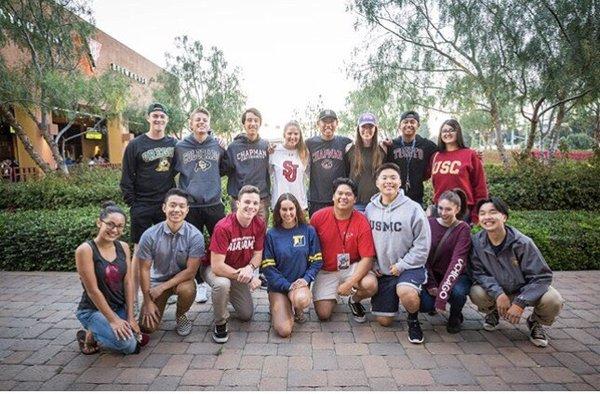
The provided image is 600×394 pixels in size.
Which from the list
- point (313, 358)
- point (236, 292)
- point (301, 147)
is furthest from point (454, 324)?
point (301, 147)

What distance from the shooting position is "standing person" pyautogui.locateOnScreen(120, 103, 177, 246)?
4406mm

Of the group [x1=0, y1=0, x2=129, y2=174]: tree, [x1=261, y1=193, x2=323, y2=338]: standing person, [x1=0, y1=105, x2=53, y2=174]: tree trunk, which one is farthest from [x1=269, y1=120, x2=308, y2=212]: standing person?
[x1=0, y1=105, x2=53, y2=174]: tree trunk

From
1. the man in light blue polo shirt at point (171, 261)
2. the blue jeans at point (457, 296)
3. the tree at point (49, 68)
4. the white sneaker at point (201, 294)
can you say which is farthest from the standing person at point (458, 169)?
the tree at point (49, 68)

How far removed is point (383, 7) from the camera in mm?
9852

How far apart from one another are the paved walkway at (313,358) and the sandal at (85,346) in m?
0.06

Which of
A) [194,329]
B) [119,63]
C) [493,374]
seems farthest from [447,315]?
[119,63]

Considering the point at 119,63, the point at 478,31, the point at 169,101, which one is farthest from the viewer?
the point at 119,63

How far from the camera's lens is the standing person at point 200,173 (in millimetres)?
4512

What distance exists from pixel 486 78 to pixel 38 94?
1159 centimetres

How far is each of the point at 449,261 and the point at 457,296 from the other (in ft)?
1.18

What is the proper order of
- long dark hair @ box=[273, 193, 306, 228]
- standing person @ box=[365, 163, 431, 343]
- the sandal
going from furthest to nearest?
long dark hair @ box=[273, 193, 306, 228] < standing person @ box=[365, 163, 431, 343] < the sandal

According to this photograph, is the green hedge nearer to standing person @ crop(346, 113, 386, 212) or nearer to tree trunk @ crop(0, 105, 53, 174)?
standing person @ crop(346, 113, 386, 212)

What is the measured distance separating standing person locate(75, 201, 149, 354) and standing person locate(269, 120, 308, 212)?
1991 millimetres

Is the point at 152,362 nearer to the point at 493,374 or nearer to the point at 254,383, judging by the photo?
the point at 254,383
